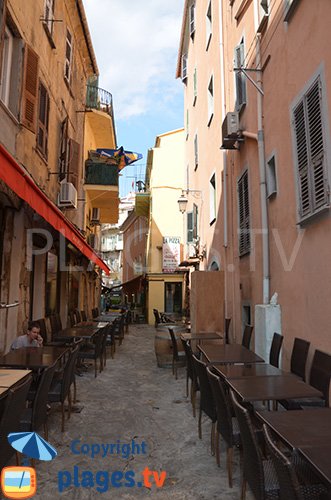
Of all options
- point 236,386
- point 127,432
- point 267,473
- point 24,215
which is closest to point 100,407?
point 127,432

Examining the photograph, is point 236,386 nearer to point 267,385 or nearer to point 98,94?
point 267,385

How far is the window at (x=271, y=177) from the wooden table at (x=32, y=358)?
4599mm

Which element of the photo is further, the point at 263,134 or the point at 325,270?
the point at 263,134

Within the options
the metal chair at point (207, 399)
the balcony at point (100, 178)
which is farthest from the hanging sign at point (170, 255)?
the metal chair at point (207, 399)

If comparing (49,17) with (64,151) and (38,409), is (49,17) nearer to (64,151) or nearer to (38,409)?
(64,151)

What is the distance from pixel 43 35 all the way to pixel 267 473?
1009cm

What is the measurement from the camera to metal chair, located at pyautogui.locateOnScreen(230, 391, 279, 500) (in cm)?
251

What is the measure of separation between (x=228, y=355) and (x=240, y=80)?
6.62 meters

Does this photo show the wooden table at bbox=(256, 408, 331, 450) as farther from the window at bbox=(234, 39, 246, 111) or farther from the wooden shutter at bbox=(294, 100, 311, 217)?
the window at bbox=(234, 39, 246, 111)

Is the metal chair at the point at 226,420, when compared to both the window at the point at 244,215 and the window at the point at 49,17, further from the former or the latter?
the window at the point at 49,17

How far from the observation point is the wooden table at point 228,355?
206 inches

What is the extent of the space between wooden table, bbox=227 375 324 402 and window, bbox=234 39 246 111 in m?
6.60

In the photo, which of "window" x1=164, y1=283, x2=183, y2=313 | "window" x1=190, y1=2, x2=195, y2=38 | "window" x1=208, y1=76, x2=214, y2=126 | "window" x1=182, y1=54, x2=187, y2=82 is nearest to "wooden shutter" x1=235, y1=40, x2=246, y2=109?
"window" x1=208, y1=76, x2=214, y2=126

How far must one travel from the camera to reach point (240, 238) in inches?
360
